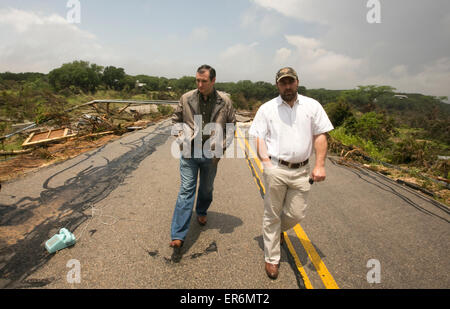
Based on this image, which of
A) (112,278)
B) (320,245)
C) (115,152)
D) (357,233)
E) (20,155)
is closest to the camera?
(112,278)

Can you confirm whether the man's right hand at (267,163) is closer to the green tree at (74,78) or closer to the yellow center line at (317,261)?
the yellow center line at (317,261)

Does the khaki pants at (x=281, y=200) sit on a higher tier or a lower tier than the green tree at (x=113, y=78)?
lower

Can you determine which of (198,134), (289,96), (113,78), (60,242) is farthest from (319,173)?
(113,78)

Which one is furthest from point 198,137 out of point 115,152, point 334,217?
point 115,152

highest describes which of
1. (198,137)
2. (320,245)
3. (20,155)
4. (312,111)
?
(312,111)

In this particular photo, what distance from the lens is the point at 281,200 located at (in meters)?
2.75

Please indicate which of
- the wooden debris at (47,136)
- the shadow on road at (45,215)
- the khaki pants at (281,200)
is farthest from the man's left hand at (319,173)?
the wooden debris at (47,136)

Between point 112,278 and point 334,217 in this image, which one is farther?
point 334,217

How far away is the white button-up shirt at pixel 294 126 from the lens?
103 inches

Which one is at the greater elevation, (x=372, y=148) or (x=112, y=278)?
(x=372, y=148)

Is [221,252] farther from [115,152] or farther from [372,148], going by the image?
[372,148]

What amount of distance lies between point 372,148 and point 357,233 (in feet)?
27.7

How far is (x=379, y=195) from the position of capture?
5508 millimetres

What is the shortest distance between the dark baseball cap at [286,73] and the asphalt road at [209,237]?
7.36 ft
